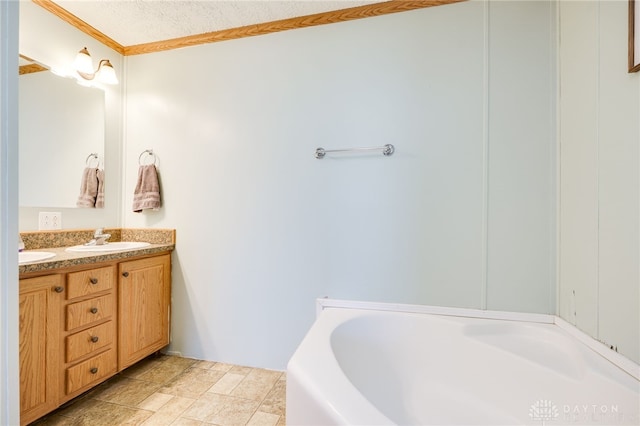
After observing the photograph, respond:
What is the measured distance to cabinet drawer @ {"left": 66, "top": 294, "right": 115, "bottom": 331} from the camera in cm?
148

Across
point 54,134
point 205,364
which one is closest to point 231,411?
point 205,364

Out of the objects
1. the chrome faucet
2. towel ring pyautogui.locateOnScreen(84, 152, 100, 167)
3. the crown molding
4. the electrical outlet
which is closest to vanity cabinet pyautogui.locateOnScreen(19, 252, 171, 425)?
the chrome faucet

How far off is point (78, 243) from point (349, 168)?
189 cm

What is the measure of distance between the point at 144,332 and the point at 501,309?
219cm

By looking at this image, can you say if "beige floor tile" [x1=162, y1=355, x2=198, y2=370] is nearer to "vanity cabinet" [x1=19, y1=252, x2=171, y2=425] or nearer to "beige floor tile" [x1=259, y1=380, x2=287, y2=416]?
"vanity cabinet" [x1=19, y1=252, x2=171, y2=425]

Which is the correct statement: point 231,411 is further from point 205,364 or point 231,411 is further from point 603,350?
point 603,350

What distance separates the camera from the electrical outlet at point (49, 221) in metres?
1.78

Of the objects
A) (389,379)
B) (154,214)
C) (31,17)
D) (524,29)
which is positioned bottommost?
(389,379)

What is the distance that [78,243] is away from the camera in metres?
1.97

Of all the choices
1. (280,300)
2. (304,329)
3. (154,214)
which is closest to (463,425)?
(304,329)

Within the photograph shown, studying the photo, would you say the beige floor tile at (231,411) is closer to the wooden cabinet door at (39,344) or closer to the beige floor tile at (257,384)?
the beige floor tile at (257,384)

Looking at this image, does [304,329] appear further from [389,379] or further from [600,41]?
[600,41]

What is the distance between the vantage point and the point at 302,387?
93 cm

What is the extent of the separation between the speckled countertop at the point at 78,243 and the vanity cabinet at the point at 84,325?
2.1 inches
